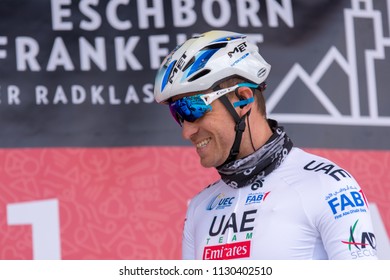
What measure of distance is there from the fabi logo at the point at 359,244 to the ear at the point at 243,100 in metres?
0.48

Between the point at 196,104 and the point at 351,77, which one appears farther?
the point at 351,77

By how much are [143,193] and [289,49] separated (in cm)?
82

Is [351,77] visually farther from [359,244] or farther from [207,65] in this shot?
[359,244]

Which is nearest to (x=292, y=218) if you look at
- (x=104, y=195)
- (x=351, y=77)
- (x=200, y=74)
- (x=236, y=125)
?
(x=236, y=125)

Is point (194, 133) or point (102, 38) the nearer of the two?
point (194, 133)

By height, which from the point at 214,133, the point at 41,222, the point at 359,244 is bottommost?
the point at 41,222

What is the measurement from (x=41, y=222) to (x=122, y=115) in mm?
520

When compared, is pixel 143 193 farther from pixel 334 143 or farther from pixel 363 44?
pixel 363 44

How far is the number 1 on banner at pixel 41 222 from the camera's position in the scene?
4.15 m

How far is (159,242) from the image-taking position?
4223 mm

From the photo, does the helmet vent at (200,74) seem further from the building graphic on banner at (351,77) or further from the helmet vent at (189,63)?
the building graphic on banner at (351,77)

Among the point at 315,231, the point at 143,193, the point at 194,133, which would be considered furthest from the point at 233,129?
the point at 143,193

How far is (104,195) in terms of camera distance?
13.8ft

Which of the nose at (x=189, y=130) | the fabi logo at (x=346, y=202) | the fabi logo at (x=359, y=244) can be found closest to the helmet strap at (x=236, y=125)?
the nose at (x=189, y=130)
